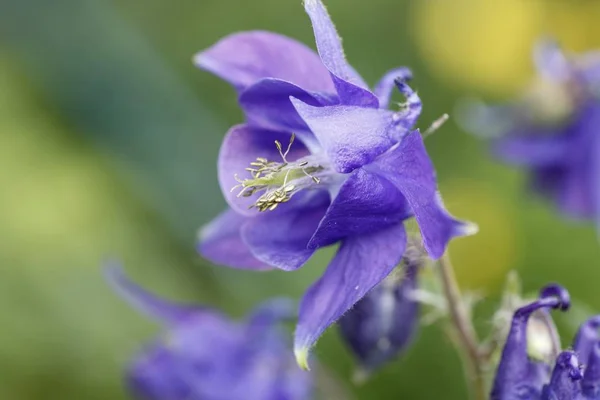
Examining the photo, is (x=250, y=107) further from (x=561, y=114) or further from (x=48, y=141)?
(x=48, y=141)

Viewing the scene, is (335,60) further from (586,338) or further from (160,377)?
(160,377)

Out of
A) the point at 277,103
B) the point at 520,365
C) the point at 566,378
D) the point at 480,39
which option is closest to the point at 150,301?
the point at 277,103

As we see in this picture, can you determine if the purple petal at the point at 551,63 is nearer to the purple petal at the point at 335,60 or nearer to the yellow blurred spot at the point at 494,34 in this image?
the purple petal at the point at 335,60

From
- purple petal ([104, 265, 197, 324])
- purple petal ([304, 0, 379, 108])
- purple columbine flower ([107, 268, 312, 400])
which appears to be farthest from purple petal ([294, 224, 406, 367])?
purple columbine flower ([107, 268, 312, 400])

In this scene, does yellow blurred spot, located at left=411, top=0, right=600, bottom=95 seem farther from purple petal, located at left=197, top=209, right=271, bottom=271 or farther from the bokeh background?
purple petal, located at left=197, top=209, right=271, bottom=271

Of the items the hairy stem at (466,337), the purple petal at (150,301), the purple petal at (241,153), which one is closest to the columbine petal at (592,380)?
the hairy stem at (466,337)

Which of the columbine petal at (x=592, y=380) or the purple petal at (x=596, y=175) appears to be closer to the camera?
the columbine petal at (x=592, y=380)
